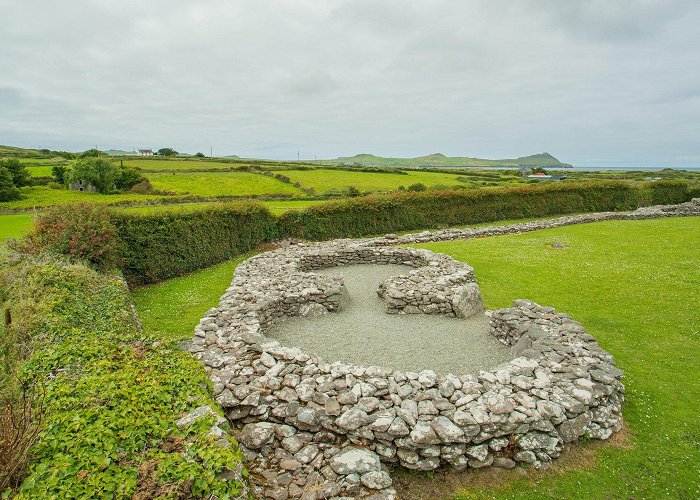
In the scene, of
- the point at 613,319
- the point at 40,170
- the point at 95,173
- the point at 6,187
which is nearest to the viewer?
the point at 613,319

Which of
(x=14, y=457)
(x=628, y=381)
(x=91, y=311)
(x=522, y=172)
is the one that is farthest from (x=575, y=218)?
(x=522, y=172)

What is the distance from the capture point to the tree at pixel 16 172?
34.8 metres

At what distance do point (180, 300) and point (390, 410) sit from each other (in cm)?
1094

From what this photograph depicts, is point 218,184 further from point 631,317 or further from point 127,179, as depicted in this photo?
point 631,317

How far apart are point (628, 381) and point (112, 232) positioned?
1768 cm

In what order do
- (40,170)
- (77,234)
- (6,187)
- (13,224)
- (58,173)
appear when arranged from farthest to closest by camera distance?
1. (40,170)
2. (58,173)
3. (6,187)
4. (13,224)
5. (77,234)

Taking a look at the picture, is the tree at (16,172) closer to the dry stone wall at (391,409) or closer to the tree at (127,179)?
the tree at (127,179)

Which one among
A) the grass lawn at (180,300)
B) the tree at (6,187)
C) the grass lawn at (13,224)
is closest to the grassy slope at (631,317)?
the grass lawn at (180,300)

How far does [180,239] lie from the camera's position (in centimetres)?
1912

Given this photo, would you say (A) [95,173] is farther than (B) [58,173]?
No

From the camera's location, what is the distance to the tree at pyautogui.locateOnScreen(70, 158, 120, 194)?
39.8 metres

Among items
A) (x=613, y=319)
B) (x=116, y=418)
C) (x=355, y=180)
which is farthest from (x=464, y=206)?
(x=116, y=418)

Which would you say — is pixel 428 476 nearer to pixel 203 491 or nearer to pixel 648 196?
pixel 203 491

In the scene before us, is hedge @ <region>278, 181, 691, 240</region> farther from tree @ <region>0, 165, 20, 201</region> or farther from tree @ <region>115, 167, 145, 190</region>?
tree @ <region>115, 167, 145, 190</region>
